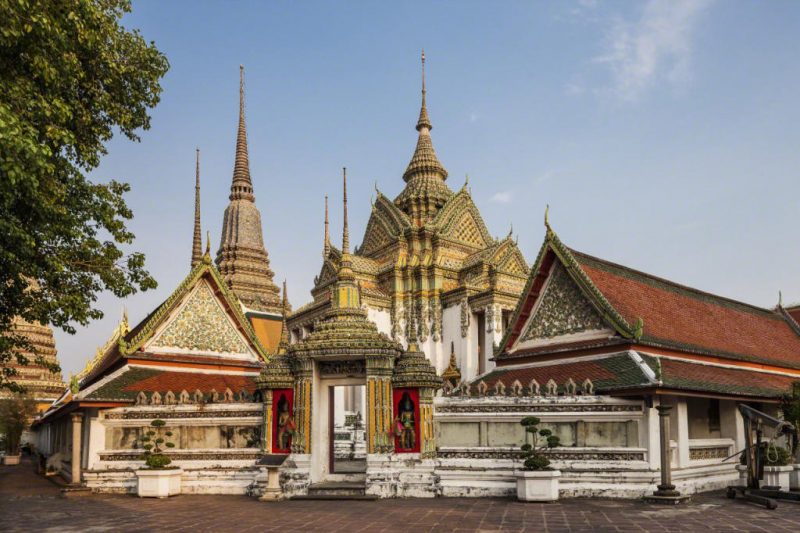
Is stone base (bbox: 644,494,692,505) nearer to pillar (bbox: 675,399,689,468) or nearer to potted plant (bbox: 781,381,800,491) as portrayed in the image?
pillar (bbox: 675,399,689,468)

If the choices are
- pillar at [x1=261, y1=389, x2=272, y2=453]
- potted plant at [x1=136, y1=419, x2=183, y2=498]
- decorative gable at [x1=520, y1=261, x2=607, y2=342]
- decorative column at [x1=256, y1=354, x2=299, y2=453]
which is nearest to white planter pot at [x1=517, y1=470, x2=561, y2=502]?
decorative gable at [x1=520, y1=261, x2=607, y2=342]

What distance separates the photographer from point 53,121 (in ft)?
33.0

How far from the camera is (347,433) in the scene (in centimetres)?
2586

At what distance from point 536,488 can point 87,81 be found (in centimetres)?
1095

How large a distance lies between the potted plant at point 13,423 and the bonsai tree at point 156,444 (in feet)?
73.0

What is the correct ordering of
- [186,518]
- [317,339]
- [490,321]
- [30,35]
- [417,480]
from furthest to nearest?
[490,321], [317,339], [417,480], [186,518], [30,35]

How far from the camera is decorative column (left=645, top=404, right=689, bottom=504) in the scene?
1255cm

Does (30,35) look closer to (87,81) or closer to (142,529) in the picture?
(87,81)

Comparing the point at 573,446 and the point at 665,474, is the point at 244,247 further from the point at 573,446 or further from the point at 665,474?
the point at 665,474

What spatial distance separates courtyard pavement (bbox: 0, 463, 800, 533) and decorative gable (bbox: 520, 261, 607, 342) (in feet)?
16.2

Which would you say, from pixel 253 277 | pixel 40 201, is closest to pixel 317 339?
pixel 40 201

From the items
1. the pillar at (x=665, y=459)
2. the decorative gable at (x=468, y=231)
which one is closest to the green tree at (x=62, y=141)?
the pillar at (x=665, y=459)

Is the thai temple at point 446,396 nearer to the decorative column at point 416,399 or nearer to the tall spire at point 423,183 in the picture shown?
the decorative column at point 416,399

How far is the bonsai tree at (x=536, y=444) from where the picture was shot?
13.0 metres
